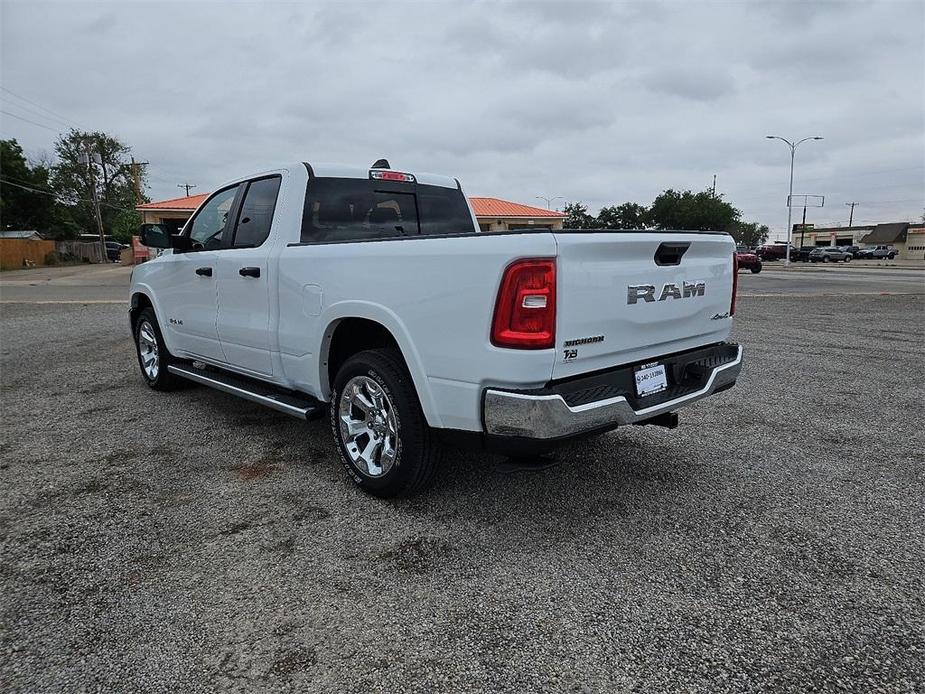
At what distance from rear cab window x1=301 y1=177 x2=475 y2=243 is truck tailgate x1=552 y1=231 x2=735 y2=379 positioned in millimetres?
1337

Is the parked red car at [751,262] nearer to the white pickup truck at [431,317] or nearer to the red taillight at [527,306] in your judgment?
the white pickup truck at [431,317]

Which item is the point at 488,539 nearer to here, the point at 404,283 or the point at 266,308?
the point at 404,283

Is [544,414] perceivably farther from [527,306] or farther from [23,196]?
[23,196]

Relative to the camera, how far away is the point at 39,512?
10.9ft

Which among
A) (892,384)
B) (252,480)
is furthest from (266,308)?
(892,384)

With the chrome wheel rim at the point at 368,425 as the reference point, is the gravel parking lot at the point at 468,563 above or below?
below

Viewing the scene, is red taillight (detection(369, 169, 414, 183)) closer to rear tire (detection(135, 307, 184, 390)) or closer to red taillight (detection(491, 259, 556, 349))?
red taillight (detection(491, 259, 556, 349))

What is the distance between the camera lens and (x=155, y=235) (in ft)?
16.3

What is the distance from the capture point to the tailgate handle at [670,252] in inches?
124

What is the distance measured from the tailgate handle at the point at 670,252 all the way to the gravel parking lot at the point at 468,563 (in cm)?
131

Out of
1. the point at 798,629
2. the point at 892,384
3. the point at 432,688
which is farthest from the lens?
the point at 892,384

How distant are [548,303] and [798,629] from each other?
1563 mm

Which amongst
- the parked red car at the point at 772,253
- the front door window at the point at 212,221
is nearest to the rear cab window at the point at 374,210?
the front door window at the point at 212,221

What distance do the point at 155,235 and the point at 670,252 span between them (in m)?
3.98
